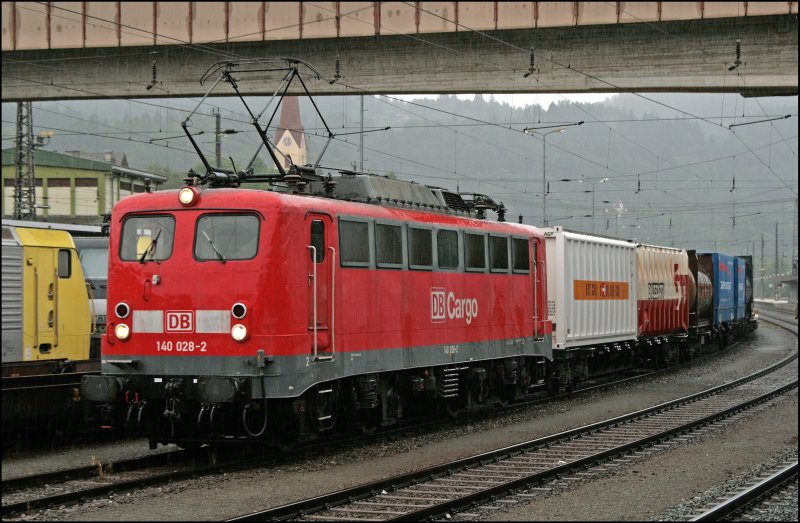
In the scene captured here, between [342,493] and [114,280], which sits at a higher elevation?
[114,280]

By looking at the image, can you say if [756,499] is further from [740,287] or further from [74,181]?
[74,181]

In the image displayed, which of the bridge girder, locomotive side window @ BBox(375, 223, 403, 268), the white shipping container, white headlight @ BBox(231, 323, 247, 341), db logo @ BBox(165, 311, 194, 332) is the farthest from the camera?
the bridge girder

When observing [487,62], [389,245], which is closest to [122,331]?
[389,245]

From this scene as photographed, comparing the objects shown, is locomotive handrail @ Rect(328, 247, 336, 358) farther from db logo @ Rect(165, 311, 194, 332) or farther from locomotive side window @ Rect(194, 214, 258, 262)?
db logo @ Rect(165, 311, 194, 332)

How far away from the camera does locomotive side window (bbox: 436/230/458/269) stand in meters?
17.0

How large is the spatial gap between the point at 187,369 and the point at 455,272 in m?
5.75

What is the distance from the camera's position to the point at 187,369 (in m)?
13.1

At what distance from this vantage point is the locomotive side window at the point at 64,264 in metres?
16.4

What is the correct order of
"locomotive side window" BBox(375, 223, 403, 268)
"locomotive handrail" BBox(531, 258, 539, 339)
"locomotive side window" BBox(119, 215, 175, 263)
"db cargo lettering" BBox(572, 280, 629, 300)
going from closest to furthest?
"locomotive side window" BBox(119, 215, 175, 263) → "locomotive side window" BBox(375, 223, 403, 268) → "locomotive handrail" BBox(531, 258, 539, 339) → "db cargo lettering" BBox(572, 280, 629, 300)

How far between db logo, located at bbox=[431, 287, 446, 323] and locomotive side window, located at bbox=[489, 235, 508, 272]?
6.96 feet

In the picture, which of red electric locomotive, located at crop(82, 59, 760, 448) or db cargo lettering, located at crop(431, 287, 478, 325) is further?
db cargo lettering, located at crop(431, 287, 478, 325)

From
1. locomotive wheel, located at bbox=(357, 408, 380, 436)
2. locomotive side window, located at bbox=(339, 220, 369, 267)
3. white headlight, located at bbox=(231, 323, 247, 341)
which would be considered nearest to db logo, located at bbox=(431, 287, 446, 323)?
locomotive wheel, located at bbox=(357, 408, 380, 436)

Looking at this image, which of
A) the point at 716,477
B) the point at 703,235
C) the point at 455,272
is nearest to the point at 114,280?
the point at 455,272

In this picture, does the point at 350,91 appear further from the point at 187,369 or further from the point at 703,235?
the point at 703,235
